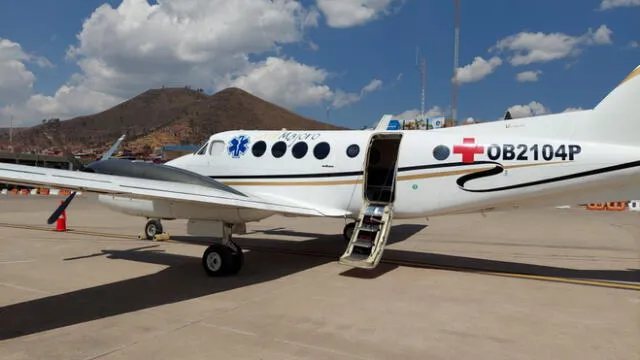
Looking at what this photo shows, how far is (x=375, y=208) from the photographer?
9891 millimetres

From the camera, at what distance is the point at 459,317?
258 inches

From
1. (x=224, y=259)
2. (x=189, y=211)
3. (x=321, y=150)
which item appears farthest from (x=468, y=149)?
(x=189, y=211)

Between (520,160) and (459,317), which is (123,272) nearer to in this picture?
(459,317)

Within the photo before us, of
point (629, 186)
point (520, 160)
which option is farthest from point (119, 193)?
point (629, 186)

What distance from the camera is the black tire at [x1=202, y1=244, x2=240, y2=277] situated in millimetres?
8938

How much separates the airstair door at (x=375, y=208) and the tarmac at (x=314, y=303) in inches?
18.7

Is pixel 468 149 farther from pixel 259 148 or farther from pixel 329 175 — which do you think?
pixel 259 148

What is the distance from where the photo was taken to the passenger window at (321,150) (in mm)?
10515

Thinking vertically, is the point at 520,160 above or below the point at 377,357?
above

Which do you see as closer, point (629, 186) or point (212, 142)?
point (629, 186)

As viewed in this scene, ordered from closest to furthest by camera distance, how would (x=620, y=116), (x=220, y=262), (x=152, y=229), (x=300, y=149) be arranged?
(x=620, y=116) < (x=220, y=262) < (x=300, y=149) < (x=152, y=229)

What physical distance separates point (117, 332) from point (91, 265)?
5.07 meters

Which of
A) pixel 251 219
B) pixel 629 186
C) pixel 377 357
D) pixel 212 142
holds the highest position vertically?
pixel 212 142

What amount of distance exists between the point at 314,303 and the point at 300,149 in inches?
180
